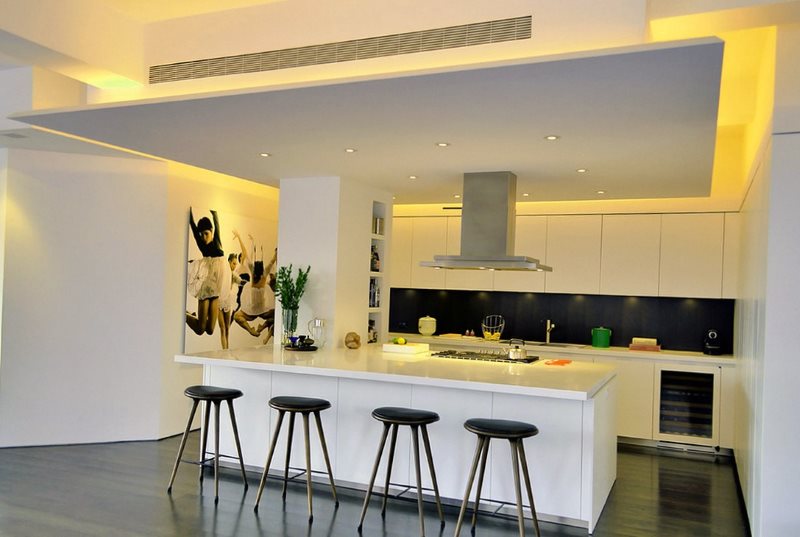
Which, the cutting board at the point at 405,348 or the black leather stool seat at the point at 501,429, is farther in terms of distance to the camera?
the cutting board at the point at 405,348

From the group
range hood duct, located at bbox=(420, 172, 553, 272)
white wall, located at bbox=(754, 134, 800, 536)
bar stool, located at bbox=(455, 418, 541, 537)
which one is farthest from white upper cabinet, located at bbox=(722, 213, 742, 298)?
bar stool, located at bbox=(455, 418, 541, 537)

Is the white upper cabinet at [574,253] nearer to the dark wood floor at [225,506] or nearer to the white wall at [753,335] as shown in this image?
the white wall at [753,335]

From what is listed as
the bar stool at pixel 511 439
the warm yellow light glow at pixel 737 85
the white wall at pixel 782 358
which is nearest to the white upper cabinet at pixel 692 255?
the warm yellow light glow at pixel 737 85

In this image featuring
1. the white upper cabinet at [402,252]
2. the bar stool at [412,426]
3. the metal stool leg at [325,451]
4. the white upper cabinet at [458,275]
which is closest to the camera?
the bar stool at [412,426]

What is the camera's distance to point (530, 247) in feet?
23.9

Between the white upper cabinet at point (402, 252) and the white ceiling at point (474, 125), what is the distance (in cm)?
224

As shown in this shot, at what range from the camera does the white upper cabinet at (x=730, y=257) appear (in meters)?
6.32

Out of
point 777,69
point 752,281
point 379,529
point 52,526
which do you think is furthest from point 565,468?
point 52,526

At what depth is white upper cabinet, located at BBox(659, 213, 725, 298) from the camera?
6.43 metres

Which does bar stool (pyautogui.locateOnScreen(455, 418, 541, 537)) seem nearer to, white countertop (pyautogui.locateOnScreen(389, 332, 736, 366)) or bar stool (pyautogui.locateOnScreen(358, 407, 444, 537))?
bar stool (pyautogui.locateOnScreen(358, 407, 444, 537))

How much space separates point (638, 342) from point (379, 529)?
3.92 metres

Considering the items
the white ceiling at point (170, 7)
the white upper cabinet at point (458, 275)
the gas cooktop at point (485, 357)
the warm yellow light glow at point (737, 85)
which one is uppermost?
the white ceiling at point (170, 7)

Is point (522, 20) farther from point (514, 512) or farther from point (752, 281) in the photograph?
point (514, 512)

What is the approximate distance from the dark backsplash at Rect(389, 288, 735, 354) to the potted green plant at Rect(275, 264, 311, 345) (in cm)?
278
